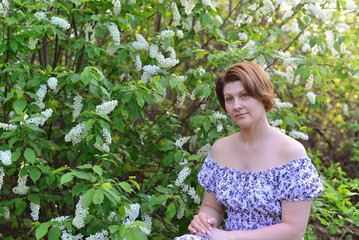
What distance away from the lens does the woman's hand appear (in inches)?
84.5

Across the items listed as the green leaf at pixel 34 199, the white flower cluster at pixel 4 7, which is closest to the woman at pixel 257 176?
the green leaf at pixel 34 199

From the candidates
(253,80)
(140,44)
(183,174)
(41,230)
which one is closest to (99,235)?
(41,230)

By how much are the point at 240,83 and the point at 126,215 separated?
3.15ft

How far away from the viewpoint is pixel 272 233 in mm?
2070

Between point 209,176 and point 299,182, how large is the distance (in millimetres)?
572

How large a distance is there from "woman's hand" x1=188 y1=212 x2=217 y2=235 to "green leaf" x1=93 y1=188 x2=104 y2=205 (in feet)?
1.78

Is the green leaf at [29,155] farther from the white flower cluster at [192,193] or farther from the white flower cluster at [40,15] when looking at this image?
the white flower cluster at [192,193]

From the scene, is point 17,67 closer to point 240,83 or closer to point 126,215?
point 126,215

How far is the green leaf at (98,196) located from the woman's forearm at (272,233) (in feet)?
2.13

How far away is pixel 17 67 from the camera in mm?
2664

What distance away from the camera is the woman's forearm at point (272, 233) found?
2.06m

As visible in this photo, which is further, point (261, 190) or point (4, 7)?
point (4, 7)

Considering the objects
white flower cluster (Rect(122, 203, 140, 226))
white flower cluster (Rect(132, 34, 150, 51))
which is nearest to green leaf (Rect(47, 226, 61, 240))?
white flower cluster (Rect(122, 203, 140, 226))

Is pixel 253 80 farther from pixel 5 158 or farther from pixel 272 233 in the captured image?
pixel 5 158
